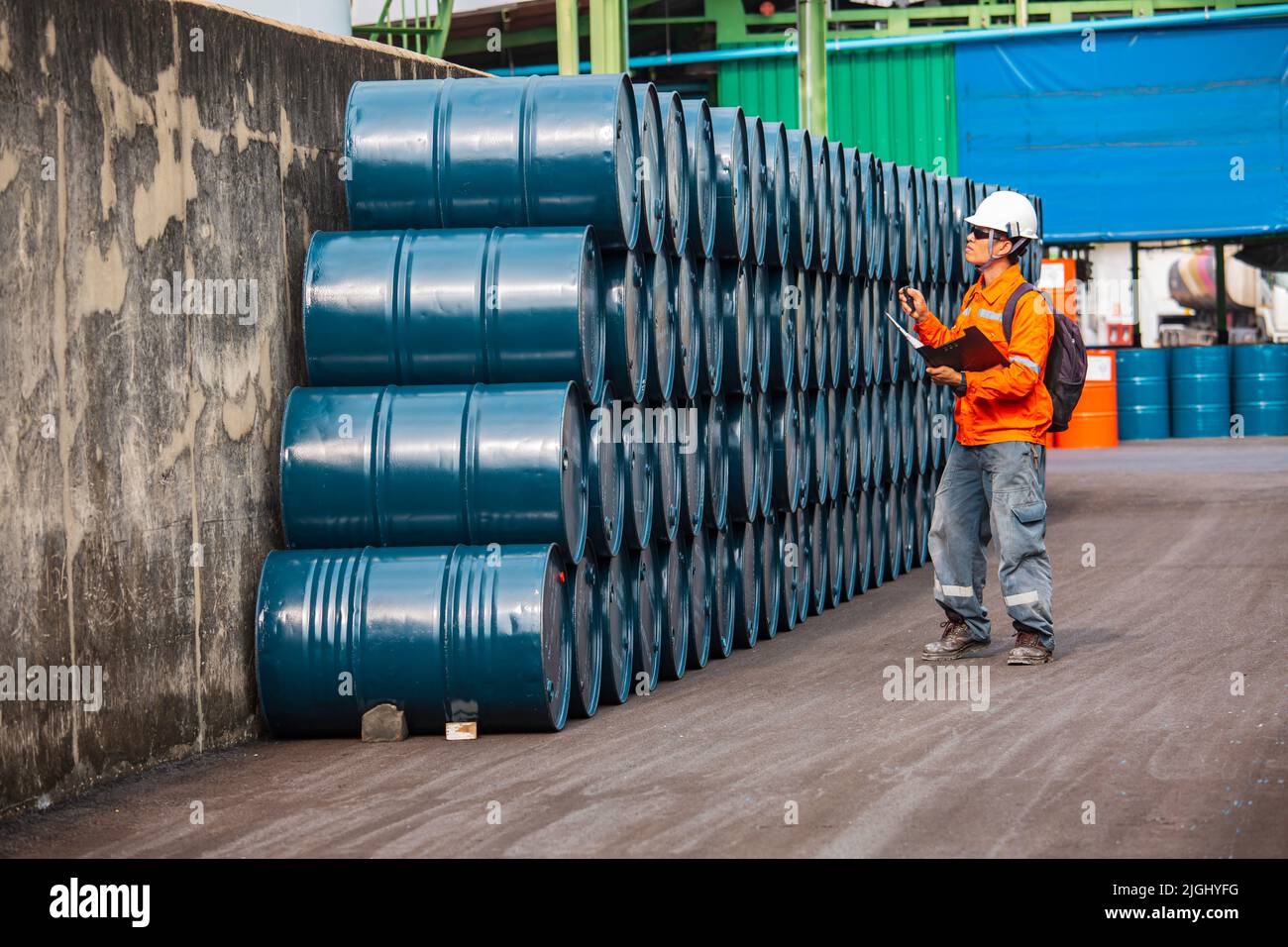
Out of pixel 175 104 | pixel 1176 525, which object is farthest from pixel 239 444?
pixel 1176 525

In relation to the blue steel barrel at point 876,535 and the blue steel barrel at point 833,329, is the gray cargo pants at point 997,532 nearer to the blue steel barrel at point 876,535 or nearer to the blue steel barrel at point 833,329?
the blue steel barrel at point 833,329

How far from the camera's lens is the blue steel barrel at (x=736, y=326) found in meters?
9.93

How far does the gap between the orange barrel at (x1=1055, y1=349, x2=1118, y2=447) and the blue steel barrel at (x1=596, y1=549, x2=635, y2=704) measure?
17.6 metres

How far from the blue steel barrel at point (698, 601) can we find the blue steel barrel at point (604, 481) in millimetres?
1170

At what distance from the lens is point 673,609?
905cm

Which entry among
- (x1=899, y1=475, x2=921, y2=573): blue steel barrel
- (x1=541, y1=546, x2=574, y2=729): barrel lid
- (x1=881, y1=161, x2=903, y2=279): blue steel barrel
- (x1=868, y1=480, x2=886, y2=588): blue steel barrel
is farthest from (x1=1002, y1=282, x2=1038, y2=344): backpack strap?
(x1=899, y1=475, x2=921, y2=573): blue steel barrel

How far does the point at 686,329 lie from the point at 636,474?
1042 millimetres

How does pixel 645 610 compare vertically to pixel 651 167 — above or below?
below

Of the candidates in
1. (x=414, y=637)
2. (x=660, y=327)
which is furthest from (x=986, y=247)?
(x=414, y=637)

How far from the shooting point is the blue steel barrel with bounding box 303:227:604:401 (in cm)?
750

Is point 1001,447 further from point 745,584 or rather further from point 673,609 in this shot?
point 745,584

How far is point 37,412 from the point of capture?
20.5 feet

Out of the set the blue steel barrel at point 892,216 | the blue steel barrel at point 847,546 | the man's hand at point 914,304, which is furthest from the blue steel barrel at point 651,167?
the blue steel barrel at point 892,216

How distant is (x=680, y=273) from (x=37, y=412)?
369 cm
